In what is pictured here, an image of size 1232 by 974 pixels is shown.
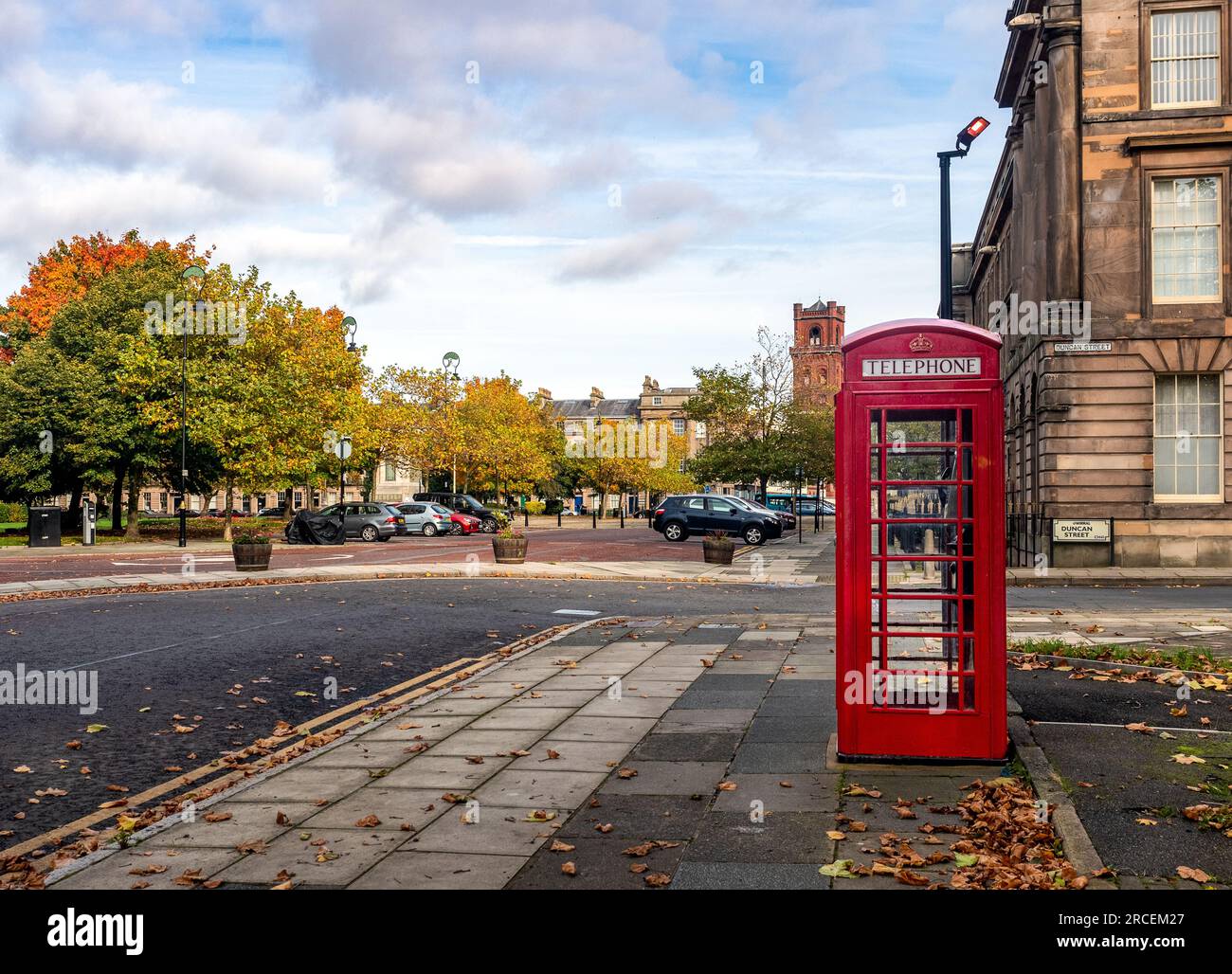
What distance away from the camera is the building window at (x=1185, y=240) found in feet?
90.5

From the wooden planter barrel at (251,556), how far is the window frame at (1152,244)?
21913 millimetres

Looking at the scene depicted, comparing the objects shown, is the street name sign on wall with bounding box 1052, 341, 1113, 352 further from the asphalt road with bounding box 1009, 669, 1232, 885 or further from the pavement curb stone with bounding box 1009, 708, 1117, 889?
the pavement curb stone with bounding box 1009, 708, 1117, 889

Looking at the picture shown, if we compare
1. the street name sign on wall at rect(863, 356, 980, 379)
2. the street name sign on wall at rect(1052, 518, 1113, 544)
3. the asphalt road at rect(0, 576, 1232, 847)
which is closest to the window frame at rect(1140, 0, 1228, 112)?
the street name sign on wall at rect(1052, 518, 1113, 544)

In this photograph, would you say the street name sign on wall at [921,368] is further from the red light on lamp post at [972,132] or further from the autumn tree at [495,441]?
the autumn tree at [495,441]

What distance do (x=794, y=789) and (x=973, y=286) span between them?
58407mm

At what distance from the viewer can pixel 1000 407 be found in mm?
6836

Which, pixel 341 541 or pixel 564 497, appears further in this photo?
pixel 564 497

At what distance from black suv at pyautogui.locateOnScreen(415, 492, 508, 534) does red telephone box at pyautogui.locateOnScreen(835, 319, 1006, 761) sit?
49.0 meters

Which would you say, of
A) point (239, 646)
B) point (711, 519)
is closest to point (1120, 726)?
point (239, 646)

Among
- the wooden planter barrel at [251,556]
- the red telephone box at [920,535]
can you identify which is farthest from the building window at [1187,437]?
the red telephone box at [920,535]

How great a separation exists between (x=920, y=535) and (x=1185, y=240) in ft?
82.2
